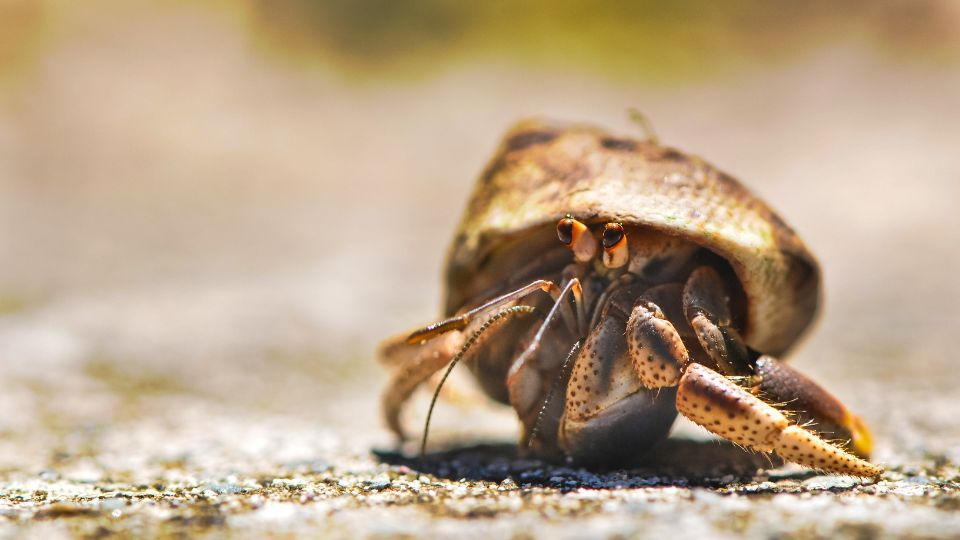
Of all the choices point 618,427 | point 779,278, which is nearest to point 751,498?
point 618,427

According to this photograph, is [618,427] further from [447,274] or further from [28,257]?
[28,257]

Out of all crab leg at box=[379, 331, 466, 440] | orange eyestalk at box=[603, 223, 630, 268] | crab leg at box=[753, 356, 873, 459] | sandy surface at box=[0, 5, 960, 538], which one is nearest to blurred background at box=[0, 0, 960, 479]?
sandy surface at box=[0, 5, 960, 538]

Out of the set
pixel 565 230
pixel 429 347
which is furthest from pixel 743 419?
pixel 429 347

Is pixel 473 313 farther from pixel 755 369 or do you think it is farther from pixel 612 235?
pixel 755 369

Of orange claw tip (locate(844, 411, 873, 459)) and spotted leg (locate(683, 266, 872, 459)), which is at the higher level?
spotted leg (locate(683, 266, 872, 459))

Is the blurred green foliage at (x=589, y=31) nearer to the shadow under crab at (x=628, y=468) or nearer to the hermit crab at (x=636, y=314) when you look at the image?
the hermit crab at (x=636, y=314)

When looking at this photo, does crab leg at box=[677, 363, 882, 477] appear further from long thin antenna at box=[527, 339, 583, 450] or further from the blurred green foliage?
the blurred green foliage
